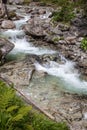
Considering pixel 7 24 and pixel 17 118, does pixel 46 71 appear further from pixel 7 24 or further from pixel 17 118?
pixel 7 24

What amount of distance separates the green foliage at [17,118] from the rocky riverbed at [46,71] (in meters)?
1.68

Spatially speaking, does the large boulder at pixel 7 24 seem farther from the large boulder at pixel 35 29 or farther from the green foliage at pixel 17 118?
the green foliage at pixel 17 118

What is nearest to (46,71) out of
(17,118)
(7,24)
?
A: (17,118)

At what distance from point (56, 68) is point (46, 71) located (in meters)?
0.73

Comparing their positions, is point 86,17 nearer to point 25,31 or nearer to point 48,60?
point 25,31

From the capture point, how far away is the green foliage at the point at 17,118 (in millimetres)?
7027

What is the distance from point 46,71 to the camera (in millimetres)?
14578

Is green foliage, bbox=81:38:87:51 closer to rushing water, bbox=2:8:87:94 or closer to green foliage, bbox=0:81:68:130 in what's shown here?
rushing water, bbox=2:8:87:94

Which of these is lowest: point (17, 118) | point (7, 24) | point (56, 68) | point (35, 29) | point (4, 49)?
point (7, 24)

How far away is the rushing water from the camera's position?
13.0 metres

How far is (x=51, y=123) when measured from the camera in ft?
26.2

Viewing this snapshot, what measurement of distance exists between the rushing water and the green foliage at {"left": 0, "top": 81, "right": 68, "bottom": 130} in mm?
4630

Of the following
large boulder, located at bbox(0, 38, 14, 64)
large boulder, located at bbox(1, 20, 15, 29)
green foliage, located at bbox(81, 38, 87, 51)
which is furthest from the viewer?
large boulder, located at bbox(1, 20, 15, 29)

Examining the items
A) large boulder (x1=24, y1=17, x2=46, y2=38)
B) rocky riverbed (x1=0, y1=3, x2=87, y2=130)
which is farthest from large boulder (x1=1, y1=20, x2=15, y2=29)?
large boulder (x1=24, y1=17, x2=46, y2=38)
